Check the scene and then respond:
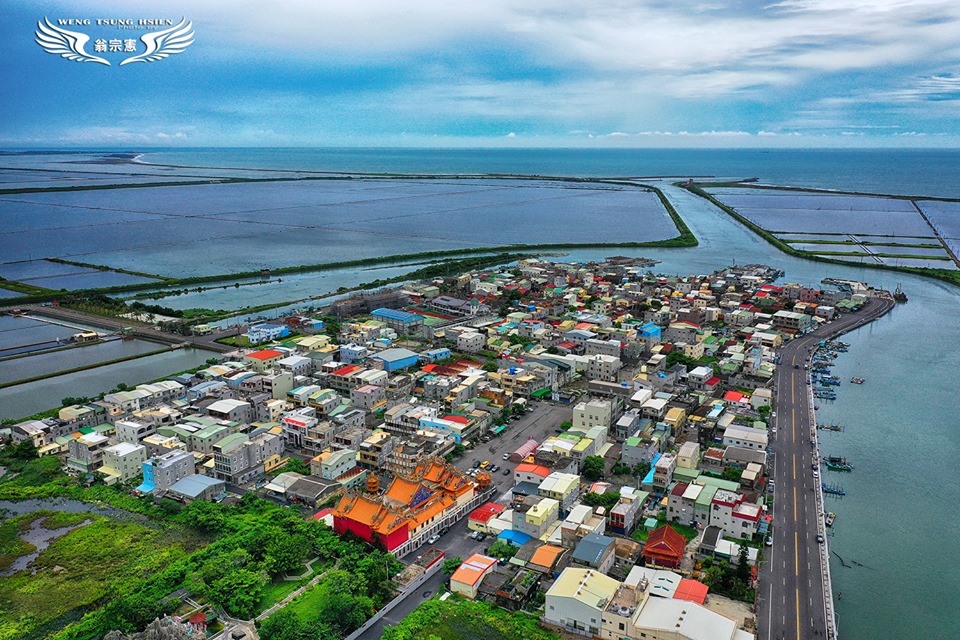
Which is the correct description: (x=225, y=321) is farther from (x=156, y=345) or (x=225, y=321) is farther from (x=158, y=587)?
(x=158, y=587)

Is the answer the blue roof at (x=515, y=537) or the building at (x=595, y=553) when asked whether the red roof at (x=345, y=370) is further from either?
the building at (x=595, y=553)

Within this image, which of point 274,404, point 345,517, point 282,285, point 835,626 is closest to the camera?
point 835,626

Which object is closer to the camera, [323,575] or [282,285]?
[323,575]

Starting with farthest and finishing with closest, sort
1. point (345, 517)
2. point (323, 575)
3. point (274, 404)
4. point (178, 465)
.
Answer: point (274, 404), point (178, 465), point (345, 517), point (323, 575)

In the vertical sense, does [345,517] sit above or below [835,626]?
above

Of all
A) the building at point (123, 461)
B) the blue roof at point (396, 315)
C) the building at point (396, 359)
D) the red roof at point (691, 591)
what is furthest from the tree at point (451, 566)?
the blue roof at point (396, 315)

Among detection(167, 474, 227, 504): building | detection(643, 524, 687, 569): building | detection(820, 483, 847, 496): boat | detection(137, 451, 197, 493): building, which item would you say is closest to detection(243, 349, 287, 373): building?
detection(137, 451, 197, 493): building

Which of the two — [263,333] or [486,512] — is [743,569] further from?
[263,333]

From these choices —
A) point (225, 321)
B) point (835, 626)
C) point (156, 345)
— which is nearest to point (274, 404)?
point (156, 345)
